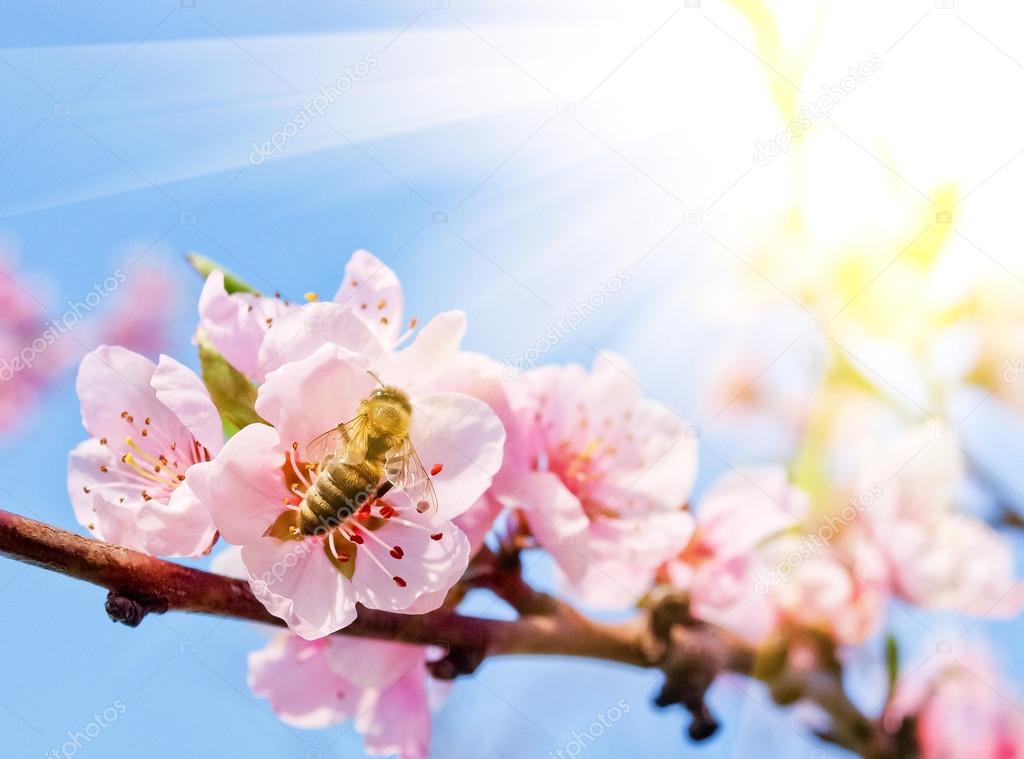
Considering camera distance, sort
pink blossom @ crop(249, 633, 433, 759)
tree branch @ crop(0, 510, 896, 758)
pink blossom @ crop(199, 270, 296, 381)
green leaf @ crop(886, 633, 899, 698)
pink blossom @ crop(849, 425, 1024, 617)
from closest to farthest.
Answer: tree branch @ crop(0, 510, 896, 758) → pink blossom @ crop(199, 270, 296, 381) → pink blossom @ crop(249, 633, 433, 759) → green leaf @ crop(886, 633, 899, 698) → pink blossom @ crop(849, 425, 1024, 617)

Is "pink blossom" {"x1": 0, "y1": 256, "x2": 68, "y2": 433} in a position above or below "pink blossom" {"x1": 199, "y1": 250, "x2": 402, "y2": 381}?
below

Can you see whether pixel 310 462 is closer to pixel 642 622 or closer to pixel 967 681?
pixel 642 622

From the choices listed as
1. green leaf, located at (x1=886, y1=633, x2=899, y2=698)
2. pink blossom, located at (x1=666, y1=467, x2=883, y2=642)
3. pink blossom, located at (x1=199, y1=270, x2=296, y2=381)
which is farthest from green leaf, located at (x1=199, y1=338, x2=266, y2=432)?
green leaf, located at (x1=886, y1=633, x2=899, y2=698)

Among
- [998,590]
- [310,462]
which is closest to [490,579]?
[310,462]

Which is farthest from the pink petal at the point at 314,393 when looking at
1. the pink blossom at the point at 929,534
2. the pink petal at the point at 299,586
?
the pink blossom at the point at 929,534

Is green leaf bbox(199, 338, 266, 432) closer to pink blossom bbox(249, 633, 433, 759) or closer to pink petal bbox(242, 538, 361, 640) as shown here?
pink petal bbox(242, 538, 361, 640)

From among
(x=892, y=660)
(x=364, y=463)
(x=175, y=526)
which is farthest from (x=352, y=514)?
(x=892, y=660)

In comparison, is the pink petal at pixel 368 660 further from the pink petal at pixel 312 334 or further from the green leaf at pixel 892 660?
the green leaf at pixel 892 660
